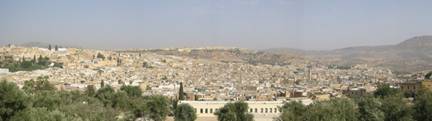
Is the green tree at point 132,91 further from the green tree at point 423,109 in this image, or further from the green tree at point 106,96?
the green tree at point 423,109

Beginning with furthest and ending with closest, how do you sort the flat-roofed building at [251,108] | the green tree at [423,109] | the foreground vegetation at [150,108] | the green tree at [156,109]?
the flat-roofed building at [251,108], the green tree at [156,109], the green tree at [423,109], the foreground vegetation at [150,108]

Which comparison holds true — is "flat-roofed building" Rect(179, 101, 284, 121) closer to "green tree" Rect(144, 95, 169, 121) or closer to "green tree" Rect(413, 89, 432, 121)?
"green tree" Rect(144, 95, 169, 121)

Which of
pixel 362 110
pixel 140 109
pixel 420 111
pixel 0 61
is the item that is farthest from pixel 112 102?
pixel 0 61

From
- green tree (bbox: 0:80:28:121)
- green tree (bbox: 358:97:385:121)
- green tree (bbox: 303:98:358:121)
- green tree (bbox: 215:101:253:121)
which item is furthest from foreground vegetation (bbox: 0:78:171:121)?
green tree (bbox: 358:97:385:121)

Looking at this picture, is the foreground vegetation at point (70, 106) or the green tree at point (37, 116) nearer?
the green tree at point (37, 116)

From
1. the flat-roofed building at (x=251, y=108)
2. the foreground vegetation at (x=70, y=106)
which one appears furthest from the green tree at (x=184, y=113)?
the flat-roofed building at (x=251, y=108)
